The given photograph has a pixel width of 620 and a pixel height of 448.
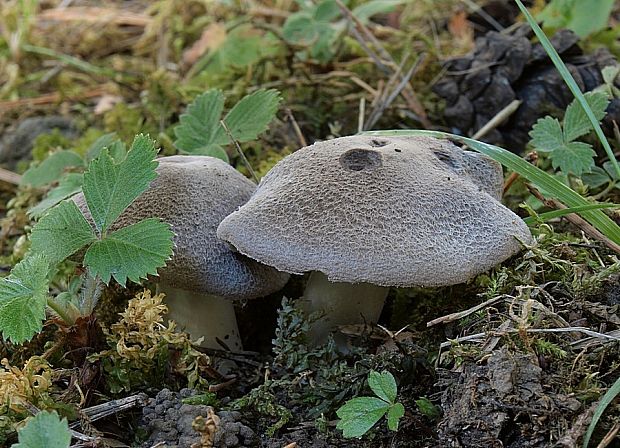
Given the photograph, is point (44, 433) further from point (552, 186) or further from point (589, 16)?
point (589, 16)

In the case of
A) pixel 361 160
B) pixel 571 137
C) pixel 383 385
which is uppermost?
pixel 361 160

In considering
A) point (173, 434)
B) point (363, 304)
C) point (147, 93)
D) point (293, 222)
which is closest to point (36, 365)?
point (173, 434)

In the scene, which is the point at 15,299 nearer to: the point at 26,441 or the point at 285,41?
the point at 26,441

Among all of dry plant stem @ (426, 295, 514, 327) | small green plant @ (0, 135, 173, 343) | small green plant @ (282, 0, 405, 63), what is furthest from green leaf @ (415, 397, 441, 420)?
small green plant @ (282, 0, 405, 63)

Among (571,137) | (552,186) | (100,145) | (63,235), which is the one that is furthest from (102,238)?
(571,137)

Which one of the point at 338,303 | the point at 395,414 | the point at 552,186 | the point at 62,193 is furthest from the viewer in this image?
the point at 62,193

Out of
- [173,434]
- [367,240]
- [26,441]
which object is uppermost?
[367,240]
